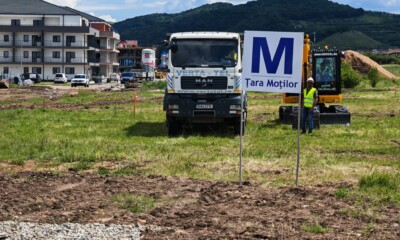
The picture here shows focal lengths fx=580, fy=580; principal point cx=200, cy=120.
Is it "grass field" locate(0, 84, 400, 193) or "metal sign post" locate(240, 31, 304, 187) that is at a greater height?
"metal sign post" locate(240, 31, 304, 187)

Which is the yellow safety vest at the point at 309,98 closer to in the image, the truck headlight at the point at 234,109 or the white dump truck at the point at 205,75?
the white dump truck at the point at 205,75

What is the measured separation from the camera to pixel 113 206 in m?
8.98

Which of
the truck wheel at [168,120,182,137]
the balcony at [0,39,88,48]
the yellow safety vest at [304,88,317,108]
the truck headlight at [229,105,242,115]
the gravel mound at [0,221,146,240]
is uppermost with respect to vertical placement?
the balcony at [0,39,88,48]

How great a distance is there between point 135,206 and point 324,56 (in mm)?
17697

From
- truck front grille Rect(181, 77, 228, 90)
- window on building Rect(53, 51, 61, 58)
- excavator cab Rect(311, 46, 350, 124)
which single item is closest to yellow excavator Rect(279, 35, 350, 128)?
excavator cab Rect(311, 46, 350, 124)

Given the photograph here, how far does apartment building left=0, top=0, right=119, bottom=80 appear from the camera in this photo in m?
100

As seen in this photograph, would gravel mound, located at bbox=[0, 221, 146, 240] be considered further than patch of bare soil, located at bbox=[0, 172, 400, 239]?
No

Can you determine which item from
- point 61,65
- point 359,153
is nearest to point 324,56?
A: point 359,153

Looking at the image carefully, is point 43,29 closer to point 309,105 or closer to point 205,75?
point 309,105

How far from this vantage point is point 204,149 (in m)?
15.5

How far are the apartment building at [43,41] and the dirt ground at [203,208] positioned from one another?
92.6 m

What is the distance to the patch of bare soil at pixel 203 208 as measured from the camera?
7621 mm

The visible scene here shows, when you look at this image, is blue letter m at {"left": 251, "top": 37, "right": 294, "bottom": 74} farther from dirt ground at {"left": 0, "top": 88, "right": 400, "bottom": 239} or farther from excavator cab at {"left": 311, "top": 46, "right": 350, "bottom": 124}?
excavator cab at {"left": 311, "top": 46, "right": 350, "bottom": 124}

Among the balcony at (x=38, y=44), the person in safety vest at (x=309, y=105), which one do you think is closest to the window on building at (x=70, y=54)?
the balcony at (x=38, y=44)
